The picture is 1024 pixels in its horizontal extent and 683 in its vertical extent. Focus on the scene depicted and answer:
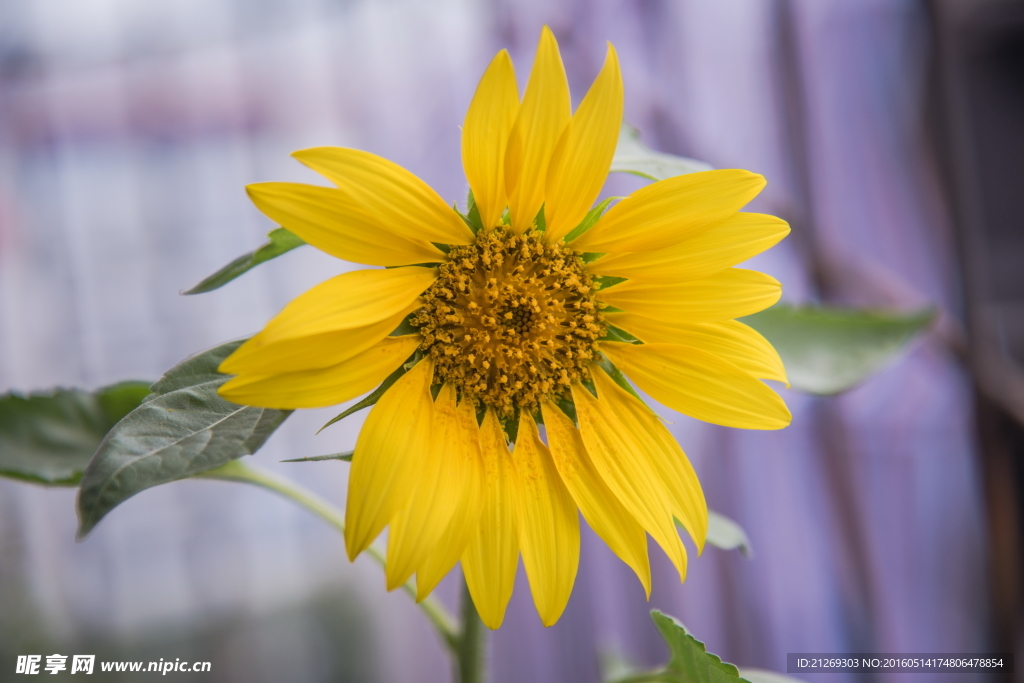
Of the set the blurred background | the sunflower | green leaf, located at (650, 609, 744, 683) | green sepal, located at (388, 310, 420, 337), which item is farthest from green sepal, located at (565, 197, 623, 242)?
the blurred background

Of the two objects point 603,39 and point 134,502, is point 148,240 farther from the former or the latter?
point 603,39

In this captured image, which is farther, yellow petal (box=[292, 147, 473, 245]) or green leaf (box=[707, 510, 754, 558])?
green leaf (box=[707, 510, 754, 558])

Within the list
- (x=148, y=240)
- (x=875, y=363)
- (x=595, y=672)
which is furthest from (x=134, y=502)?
(x=875, y=363)

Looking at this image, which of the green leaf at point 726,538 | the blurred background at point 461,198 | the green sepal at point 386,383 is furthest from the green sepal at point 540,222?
the blurred background at point 461,198

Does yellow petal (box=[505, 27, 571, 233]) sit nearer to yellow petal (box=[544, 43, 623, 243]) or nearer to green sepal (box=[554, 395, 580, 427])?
yellow petal (box=[544, 43, 623, 243])

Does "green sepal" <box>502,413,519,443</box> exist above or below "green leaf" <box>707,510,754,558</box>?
above

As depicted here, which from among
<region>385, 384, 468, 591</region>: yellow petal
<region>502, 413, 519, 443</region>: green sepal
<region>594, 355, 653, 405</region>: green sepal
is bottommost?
<region>385, 384, 468, 591</region>: yellow petal
